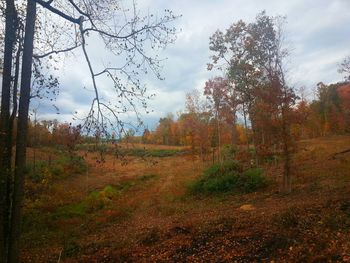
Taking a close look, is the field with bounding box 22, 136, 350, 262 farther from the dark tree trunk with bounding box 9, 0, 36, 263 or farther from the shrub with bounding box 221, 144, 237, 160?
the shrub with bounding box 221, 144, 237, 160

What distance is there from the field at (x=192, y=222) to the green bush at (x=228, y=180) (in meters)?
0.67

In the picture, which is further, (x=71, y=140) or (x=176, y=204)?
(x=176, y=204)

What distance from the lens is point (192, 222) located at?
41.3 ft

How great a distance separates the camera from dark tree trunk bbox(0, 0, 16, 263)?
721cm

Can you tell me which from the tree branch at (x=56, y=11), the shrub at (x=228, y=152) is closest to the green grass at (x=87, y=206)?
the shrub at (x=228, y=152)

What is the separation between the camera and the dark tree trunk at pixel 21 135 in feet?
23.1

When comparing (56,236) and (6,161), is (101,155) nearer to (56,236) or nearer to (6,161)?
(6,161)

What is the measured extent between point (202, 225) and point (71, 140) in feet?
22.5

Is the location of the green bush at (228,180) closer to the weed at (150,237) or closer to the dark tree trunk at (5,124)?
the weed at (150,237)

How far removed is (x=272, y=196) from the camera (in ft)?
56.1

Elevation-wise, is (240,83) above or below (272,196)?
above

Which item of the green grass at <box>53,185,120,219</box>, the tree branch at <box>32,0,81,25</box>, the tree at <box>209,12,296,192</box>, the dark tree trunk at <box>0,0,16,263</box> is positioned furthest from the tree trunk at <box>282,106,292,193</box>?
the dark tree trunk at <box>0,0,16,263</box>

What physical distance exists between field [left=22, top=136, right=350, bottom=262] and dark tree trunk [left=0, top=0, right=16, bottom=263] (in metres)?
1.90

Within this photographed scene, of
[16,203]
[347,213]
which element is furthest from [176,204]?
[16,203]
